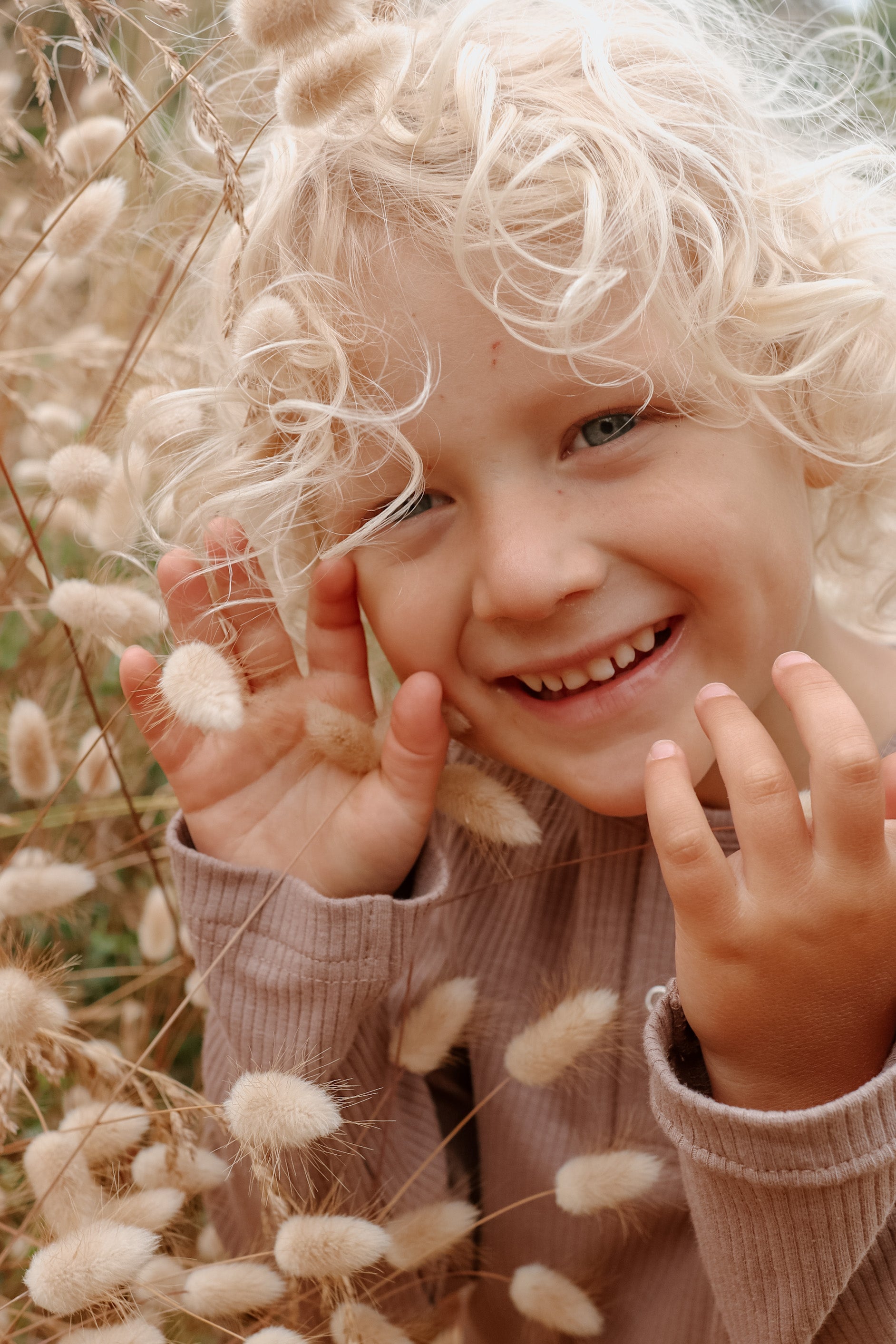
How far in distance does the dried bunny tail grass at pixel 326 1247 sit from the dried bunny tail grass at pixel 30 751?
514 millimetres

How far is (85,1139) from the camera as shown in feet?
2.42

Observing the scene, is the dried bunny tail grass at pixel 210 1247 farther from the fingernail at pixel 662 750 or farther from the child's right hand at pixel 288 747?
the fingernail at pixel 662 750

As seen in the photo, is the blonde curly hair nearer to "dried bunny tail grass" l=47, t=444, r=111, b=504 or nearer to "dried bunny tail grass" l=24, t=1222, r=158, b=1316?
"dried bunny tail grass" l=47, t=444, r=111, b=504

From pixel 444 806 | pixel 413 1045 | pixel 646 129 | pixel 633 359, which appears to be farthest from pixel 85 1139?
pixel 646 129

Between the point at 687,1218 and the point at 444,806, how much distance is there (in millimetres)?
520

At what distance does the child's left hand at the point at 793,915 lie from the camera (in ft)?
2.28

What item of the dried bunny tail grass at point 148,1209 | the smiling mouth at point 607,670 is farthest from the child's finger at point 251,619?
the dried bunny tail grass at point 148,1209

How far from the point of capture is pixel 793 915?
70cm

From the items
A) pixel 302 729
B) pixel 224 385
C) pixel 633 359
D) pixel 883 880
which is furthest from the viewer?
pixel 302 729

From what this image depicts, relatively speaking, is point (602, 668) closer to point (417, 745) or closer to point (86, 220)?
point (417, 745)

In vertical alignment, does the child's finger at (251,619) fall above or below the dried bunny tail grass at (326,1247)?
above

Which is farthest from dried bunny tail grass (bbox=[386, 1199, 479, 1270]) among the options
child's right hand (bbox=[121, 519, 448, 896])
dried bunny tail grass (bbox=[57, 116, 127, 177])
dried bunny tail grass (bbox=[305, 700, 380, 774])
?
dried bunny tail grass (bbox=[57, 116, 127, 177])

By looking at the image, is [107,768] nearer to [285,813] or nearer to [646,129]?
[285,813]

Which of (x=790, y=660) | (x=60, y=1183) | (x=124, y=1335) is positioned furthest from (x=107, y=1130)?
(x=790, y=660)
